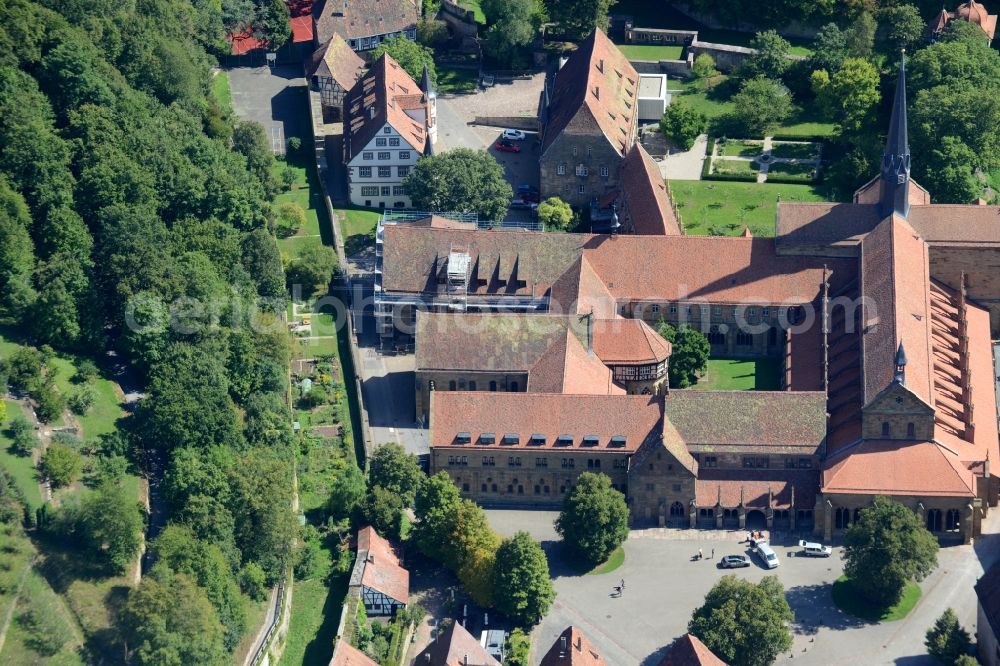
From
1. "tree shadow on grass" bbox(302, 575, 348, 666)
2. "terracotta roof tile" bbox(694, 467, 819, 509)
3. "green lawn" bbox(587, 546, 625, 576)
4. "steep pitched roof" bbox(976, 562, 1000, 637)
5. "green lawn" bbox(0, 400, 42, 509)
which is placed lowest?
"tree shadow on grass" bbox(302, 575, 348, 666)

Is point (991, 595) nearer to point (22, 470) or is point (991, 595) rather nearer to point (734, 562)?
point (734, 562)

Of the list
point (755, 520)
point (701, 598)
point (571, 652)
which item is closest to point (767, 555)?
point (755, 520)

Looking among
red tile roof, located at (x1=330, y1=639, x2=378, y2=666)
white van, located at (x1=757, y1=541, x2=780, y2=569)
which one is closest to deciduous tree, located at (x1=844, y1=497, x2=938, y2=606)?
white van, located at (x1=757, y1=541, x2=780, y2=569)

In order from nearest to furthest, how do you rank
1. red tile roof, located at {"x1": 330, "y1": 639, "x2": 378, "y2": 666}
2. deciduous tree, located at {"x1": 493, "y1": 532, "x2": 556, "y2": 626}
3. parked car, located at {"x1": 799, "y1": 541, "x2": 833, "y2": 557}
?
red tile roof, located at {"x1": 330, "y1": 639, "x2": 378, "y2": 666}, deciduous tree, located at {"x1": 493, "y1": 532, "x2": 556, "y2": 626}, parked car, located at {"x1": 799, "y1": 541, "x2": 833, "y2": 557}

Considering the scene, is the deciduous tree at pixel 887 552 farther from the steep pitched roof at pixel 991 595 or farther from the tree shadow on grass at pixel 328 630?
the tree shadow on grass at pixel 328 630

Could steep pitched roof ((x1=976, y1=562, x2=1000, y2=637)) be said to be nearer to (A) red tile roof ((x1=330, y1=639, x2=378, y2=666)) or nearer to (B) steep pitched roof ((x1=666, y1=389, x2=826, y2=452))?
(B) steep pitched roof ((x1=666, y1=389, x2=826, y2=452))

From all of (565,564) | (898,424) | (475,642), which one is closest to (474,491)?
(565,564)

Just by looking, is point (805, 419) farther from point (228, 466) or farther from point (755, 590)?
point (228, 466)
